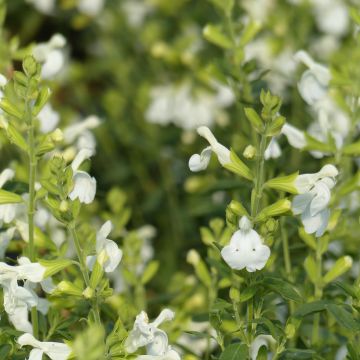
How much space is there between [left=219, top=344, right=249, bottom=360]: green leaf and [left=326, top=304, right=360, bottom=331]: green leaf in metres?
0.19

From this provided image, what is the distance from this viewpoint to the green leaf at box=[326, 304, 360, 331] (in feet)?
5.80

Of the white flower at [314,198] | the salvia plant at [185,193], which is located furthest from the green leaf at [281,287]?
the white flower at [314,198]

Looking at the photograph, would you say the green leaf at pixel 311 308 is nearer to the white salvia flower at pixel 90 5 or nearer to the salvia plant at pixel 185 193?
the salvia plant at pixel 185 193

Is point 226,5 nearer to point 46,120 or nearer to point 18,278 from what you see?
point 46,120

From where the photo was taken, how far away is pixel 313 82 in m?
2.30

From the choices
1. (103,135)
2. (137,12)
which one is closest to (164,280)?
(103,135)

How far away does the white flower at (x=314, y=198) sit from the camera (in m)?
1.77

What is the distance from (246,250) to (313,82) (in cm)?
79

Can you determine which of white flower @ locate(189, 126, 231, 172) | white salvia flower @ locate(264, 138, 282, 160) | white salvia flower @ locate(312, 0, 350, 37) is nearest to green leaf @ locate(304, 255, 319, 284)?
white salvia flower @ locate(264, 138, 282, 160)

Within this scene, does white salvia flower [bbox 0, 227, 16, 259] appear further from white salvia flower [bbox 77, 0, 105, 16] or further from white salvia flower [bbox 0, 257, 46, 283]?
white salvia flower [bbox 77, 0, 105, 16]

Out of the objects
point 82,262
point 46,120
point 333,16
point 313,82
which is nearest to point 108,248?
point 82,262

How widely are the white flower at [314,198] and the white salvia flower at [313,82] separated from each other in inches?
20.0

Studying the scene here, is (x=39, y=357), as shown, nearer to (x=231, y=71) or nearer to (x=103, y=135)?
(x=231, y=71)

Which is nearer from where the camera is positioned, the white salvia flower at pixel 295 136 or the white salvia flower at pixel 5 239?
the white salvia flower at pixel 5 239
